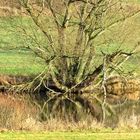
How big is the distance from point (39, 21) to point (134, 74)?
576cm

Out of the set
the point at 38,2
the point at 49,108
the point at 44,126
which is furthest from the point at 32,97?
the point at 44,126

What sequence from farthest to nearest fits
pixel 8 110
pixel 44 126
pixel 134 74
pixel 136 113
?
pixel 134 74 → pixel 136 113 → pixel 8 110 → pixel 44 126

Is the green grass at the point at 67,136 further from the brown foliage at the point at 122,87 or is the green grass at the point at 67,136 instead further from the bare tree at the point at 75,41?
the brown foliage at the point at 122,87

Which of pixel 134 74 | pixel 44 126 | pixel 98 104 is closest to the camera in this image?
pixel 44 126

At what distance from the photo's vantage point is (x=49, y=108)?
2719cm

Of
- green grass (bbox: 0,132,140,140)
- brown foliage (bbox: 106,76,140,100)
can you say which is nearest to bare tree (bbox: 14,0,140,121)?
brown foliage (bbox: 106,76,140,100)

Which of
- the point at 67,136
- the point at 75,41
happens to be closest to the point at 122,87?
the point at 75,41

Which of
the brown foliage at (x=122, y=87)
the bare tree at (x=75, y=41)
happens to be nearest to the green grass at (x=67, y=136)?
the bare tree at (x=75, y=41)

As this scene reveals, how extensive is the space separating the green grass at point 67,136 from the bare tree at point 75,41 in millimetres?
9768

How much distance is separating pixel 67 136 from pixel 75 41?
516 inches

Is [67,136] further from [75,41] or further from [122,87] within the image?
[122,87]

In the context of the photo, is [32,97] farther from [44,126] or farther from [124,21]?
[44,126]

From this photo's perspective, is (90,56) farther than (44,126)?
Yes

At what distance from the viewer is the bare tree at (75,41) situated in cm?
2970
